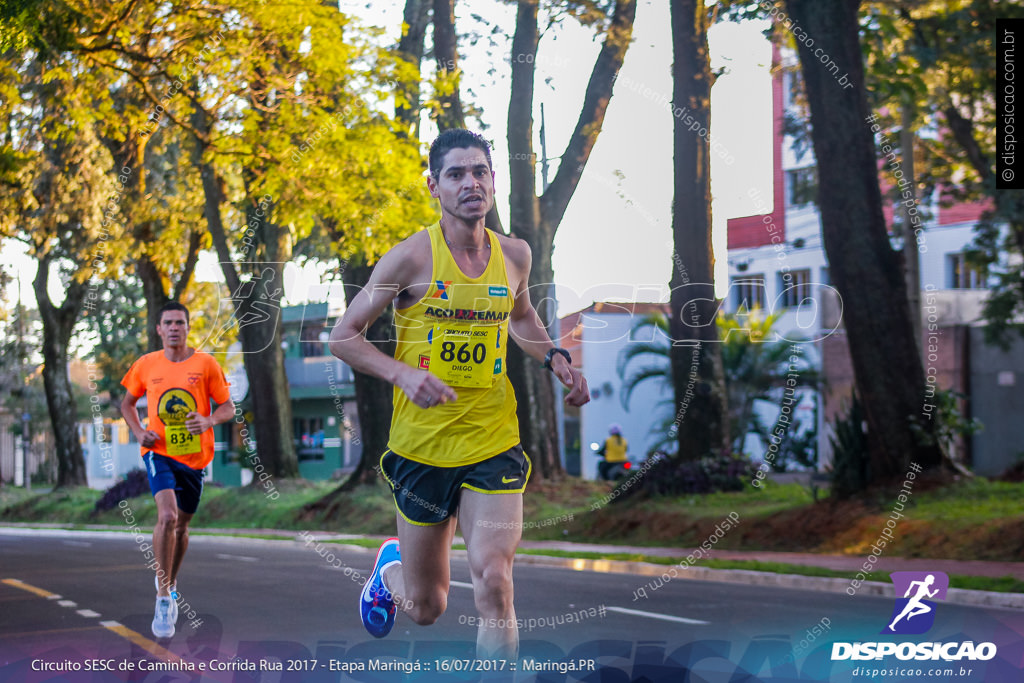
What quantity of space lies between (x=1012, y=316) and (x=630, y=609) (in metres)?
13.2

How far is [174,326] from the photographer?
860cm

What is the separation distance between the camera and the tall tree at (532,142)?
Answer: 62.1 feet

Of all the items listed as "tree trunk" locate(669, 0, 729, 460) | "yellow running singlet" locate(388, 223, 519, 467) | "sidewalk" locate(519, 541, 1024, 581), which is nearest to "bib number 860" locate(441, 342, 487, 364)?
"yellow running singlet" locate(388, 223, 519, 467)

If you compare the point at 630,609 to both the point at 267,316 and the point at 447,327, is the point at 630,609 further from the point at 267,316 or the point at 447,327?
the point at 267,316

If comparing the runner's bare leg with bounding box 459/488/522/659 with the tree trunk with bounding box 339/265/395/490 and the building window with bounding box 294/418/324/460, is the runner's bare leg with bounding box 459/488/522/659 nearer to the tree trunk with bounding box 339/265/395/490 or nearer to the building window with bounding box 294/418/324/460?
the tree trunk with bounding box 339/265/395/490

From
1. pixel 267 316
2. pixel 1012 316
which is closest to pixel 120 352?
pixel 267 316

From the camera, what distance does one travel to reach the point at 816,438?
33.6 meters

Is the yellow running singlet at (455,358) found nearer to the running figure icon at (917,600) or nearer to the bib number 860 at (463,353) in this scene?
the bib number 860 at (463,353)

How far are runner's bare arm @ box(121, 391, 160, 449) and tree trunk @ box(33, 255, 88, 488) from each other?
24722 millimetres

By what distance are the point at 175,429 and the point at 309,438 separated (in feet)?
142

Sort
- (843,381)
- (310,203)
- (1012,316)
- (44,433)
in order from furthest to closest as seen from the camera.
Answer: (44,433) < (843,381) < (1012,316) < (310,203)

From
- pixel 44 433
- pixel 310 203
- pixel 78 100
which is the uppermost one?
pixel 78 100

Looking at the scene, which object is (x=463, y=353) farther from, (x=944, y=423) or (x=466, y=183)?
(x=944, y=423)

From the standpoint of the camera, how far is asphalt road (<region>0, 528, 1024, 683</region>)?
21.3 ft
